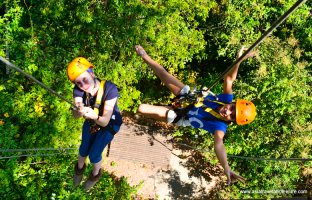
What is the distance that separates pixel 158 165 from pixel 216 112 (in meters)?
4.74

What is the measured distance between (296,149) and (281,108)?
92cm

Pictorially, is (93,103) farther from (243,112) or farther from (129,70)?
(129,70)

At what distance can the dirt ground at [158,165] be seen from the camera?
844 cm

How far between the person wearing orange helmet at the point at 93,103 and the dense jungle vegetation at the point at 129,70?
103 centimetres

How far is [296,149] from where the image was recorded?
652 cm

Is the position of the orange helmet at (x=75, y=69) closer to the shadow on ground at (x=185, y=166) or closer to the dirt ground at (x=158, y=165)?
the dirt ground at (x=158, y=165)

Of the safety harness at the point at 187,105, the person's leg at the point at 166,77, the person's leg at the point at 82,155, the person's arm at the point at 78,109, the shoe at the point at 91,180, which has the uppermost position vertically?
the person's leg at the point at 166,77

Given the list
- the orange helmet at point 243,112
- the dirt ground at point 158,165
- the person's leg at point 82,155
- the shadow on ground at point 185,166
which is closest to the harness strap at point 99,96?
the person's leg at point 82,155

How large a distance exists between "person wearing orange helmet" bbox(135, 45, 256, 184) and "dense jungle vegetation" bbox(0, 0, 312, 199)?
170 cm

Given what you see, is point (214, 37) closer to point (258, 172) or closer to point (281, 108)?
point (281, 108)

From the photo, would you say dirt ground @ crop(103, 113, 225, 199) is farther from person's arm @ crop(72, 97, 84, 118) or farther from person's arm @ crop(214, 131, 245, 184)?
person's arm @ crop(72, 97, 84, 118)

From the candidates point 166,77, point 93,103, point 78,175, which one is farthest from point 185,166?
point 93,103

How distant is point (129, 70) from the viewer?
6480 millimetres

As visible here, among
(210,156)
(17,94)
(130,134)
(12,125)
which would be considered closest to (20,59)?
(17,94)
